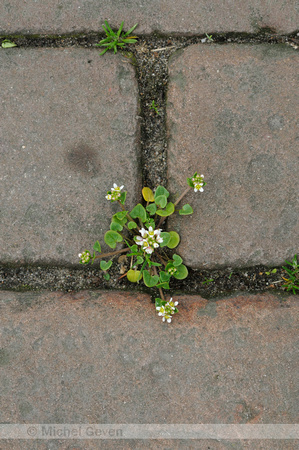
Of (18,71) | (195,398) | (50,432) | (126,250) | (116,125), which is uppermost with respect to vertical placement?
(18,71)

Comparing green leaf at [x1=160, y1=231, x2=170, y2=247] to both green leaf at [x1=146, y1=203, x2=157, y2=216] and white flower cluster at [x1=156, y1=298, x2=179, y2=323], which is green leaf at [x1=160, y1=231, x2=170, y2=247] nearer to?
green leaf at [x1=146, y1=203, x2=157, y2=216]

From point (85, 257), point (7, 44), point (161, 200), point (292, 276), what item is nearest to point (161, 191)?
point (161, 200)

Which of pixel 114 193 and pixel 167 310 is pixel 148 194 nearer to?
pixel 114 193

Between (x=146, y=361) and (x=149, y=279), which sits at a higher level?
(x=149, y=279)

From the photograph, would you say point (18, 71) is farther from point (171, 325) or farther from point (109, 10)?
point (171, 325)

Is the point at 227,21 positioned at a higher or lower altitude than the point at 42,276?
higher

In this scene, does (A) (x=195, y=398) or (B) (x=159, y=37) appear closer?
(A) (x=195, y=398)

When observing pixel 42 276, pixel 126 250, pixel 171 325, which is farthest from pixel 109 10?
pixel 171 325

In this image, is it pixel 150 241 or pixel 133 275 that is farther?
pixel 133 275
